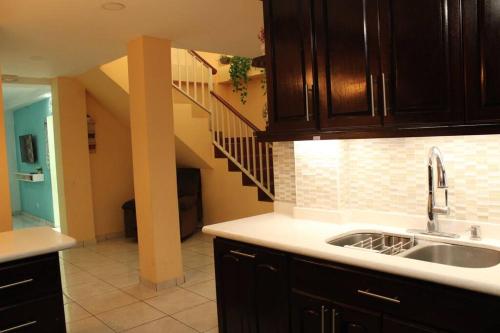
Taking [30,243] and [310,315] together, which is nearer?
[310,315]

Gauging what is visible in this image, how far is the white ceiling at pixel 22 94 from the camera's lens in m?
6.78

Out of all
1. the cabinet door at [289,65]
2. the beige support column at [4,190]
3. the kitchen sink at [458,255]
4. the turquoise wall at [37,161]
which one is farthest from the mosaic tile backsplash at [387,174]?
the turquoise wall at [37,161]

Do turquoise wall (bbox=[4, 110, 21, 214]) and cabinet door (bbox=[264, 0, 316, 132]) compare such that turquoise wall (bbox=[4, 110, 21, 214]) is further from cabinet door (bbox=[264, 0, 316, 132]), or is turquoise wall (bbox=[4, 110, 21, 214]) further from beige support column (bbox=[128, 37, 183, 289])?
cabinet door (bbox=[264, 0, 316, 132])

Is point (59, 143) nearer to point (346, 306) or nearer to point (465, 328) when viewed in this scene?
point (346, 306)

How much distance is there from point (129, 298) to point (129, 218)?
2.34 metres

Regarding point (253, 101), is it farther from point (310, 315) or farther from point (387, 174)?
point (310, 315)

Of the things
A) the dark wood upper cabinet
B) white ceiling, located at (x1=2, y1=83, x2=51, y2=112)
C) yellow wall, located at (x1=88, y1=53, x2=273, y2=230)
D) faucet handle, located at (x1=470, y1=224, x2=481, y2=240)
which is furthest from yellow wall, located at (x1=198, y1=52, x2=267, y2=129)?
faucet handle, located at (x1=470, y1=224, x2=481, y2=240)

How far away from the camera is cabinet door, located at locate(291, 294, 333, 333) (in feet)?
6.46

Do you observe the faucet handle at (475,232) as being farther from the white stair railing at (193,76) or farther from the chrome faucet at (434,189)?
the white stair railing at (193,76)

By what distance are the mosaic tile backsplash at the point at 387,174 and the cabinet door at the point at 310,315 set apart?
28.6 inches

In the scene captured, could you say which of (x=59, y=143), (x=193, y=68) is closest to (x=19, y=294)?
(x=59, y=143)

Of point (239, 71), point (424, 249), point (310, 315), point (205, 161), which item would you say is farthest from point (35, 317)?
point (239, 71)

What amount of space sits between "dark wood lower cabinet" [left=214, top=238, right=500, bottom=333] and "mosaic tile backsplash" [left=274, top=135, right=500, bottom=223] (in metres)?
0.64

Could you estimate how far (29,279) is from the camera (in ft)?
Answer: 7.43
